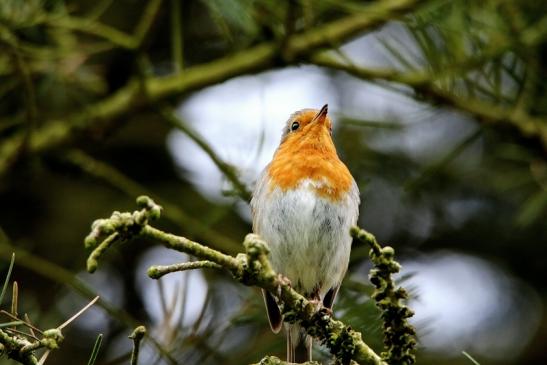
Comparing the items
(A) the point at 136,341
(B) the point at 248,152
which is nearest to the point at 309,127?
(B) the point at 248,152

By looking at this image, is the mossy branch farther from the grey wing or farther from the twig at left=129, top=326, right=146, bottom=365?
the grey wing

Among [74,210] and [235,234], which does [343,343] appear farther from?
[74,210]

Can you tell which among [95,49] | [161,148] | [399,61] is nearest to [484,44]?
[399,61]

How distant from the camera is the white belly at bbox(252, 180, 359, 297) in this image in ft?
14.0

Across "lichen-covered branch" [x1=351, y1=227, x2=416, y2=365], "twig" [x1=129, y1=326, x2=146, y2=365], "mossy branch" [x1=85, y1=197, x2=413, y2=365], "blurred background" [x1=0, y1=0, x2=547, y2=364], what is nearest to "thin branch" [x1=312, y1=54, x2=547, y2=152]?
"blurred background" [x1=0, y1=0, x2=547, y2=364]

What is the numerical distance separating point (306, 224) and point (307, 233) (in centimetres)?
4

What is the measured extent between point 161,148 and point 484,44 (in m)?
2.97

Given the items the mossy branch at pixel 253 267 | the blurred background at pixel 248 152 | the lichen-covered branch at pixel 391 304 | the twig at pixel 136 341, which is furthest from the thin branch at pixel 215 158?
the twig at pixel 136 341

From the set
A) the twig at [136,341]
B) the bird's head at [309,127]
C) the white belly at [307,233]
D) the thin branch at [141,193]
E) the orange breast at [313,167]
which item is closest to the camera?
the twig at [136,341]

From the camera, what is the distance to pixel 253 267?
2096mm

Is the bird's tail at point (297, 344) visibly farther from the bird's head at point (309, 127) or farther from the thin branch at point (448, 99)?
the thin branch at point (448, 99)

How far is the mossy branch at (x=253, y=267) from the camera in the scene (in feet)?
5.98

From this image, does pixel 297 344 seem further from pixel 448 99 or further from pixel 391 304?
pixel 391 304

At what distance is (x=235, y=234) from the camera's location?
244 inches
